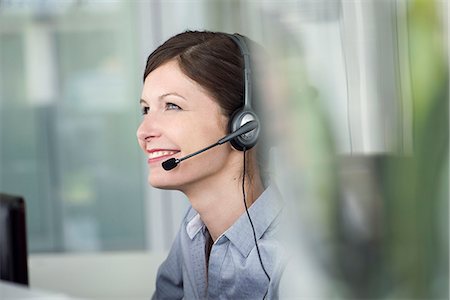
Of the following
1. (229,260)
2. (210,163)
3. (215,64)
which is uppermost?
(215,64)

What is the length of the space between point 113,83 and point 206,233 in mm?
810

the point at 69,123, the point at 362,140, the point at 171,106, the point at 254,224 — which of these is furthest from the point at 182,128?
the point at 69,123

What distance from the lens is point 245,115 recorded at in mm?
734

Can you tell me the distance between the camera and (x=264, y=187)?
0.75 meters

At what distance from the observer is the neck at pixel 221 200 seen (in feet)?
2.55

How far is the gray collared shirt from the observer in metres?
0.73

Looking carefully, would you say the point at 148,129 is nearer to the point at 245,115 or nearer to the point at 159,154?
the point at 159,154

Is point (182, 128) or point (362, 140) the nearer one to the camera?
point (362, 140)

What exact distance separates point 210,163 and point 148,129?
9cm

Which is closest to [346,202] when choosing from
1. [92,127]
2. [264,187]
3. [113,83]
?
[264,187]

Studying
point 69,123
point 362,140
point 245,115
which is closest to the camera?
point 362,140

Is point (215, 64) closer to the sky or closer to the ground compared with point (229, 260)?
closer to the sky

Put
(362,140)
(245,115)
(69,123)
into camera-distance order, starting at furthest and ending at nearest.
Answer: (69,123)
(245,115)
(362,140)

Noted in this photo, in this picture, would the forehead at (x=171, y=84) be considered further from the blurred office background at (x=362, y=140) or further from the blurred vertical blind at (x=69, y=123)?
the blurred vertical blind at (x=69, y=123)
